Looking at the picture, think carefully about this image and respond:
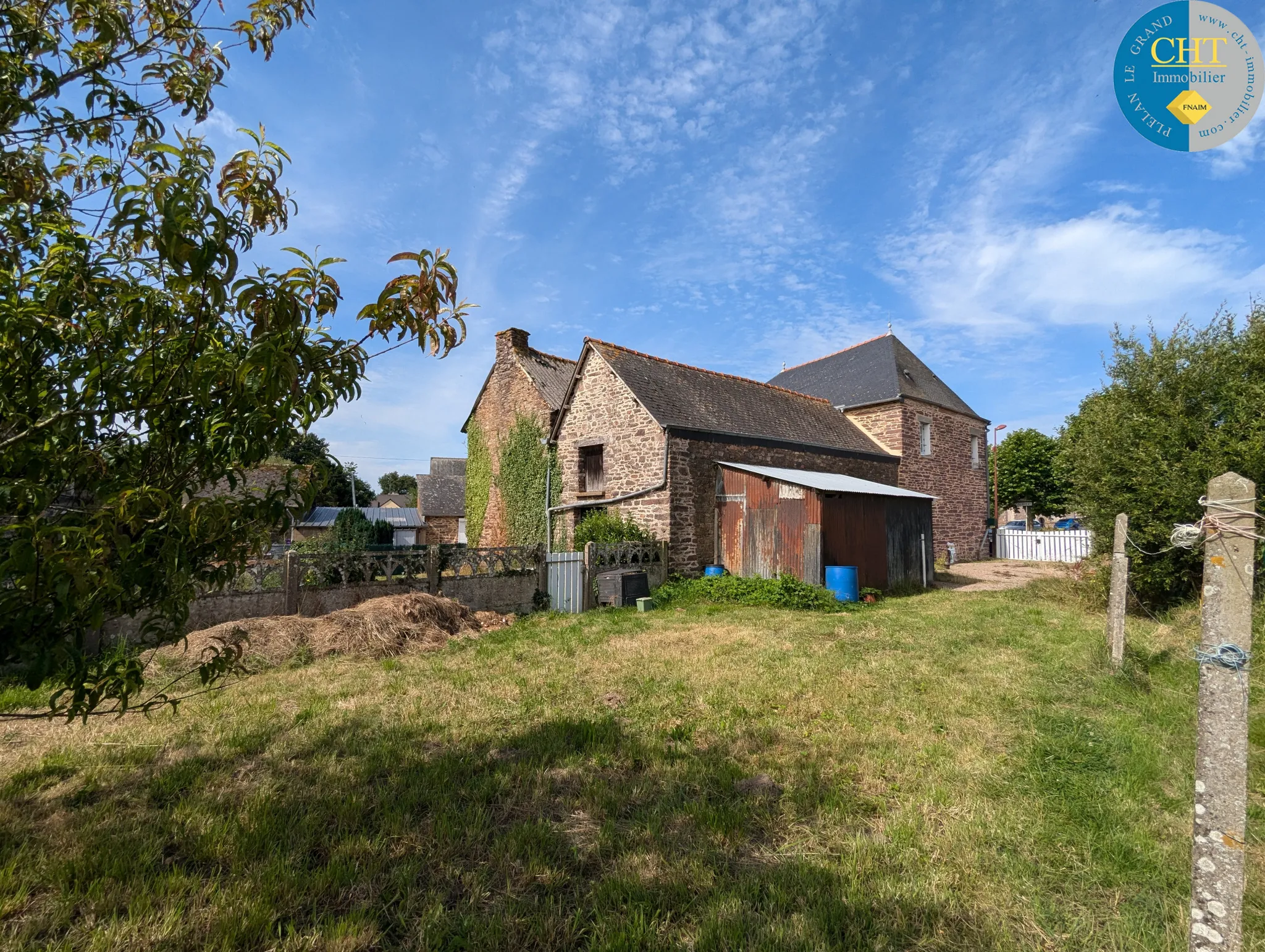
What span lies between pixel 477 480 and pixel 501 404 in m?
2.87

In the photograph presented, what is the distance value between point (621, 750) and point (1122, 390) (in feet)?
38.8

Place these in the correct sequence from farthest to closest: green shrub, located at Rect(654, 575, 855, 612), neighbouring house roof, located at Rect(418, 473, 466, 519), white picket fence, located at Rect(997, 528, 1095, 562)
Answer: neighbouring house roof, located at Rect(418, 473, 466, 519), white picket fence, located at Rect(997, 528, 1095, 562), green shrub, located at Rect(654, 575, 855, 612)

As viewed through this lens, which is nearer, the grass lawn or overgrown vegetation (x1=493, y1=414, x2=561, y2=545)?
the grass lawn

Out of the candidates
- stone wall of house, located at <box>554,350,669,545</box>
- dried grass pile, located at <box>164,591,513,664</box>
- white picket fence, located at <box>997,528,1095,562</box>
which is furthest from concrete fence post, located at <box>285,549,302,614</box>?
white picket fence, located at <box>997,528,1095,562</box>

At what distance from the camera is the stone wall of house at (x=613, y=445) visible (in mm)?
15109

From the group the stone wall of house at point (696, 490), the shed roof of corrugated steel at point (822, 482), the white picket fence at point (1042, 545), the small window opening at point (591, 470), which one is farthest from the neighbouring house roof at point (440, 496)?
the white picket fence at point (1042, 545)

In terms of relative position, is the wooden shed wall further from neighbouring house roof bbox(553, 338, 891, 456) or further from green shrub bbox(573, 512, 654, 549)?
green shrub bbox(573, 512, 654, 549)

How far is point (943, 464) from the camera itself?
24.5m

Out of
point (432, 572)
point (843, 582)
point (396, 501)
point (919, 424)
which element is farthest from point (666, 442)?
point (396, 501)

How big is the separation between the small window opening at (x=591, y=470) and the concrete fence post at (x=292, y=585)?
27.8ft

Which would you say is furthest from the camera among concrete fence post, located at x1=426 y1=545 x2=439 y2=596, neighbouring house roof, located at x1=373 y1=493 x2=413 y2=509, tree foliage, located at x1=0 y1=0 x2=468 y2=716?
neighbouring house roof, located at x1=373 y1=493 x2=413 y2=509

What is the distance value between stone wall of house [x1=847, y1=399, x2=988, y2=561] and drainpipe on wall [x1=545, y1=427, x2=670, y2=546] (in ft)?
39.1

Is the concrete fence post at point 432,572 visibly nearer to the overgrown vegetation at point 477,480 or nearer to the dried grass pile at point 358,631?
the dried grass pile at point 358,631

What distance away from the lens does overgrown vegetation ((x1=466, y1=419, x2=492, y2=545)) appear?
67.8 feet
